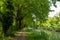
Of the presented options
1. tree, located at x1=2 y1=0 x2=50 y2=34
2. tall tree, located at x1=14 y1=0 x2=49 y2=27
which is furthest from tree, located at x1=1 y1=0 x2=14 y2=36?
tall tree, located at x1=14 y1=0 x2=49 y2=27

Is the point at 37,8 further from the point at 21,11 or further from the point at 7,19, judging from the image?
the point at 21,11

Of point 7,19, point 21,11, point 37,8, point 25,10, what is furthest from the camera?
point 21,11

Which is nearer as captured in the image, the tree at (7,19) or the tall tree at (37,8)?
the tree at (7,19)

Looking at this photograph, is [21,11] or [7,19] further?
[21,11]

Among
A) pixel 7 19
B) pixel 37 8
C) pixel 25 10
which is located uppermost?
pixel 37 8

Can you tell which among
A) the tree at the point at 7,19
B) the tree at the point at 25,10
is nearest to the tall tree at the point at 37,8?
the tree at the point at 25,10

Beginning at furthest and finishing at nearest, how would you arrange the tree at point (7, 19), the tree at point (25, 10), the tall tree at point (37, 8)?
the tall tree at point (37, 8) < the tree at point (25, 10) < the tree at point (7, 19)

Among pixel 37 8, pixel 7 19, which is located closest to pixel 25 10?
pixel 37 8

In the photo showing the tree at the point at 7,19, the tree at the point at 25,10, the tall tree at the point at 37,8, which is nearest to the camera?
the tree at the point at 7,19

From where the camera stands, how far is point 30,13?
2330 centimetres

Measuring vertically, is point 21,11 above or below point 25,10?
below

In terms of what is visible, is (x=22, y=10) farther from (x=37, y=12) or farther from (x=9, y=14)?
(x=9, y=14)

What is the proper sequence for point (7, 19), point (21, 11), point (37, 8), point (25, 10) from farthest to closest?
point (21, 11) < point (25, 10) < point (37, 8) < point (7, 19)

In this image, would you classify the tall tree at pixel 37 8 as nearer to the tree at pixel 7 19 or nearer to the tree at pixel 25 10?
the tree at pixel 25 10
